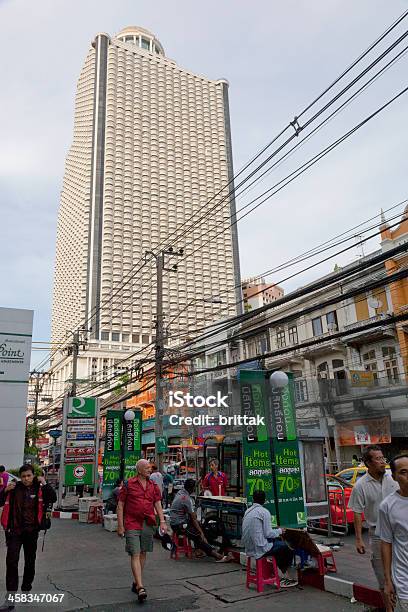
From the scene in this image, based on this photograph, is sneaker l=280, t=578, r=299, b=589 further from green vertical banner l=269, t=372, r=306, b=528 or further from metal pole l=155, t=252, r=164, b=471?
metal pole l=155, t=252, r=164, b=471

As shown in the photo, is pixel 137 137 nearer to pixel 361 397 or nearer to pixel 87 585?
pixel 361 397

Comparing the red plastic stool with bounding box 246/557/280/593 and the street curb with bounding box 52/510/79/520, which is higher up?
the red plastic stool with bounding box 246/557/280/593

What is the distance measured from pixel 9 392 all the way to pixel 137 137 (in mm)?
105337

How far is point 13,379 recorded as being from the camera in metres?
19.5

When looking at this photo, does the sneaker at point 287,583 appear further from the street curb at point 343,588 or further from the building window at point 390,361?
the building window at point 390,361

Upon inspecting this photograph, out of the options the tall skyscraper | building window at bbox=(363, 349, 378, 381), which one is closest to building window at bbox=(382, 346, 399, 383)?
building window at bbox=(363, 349, 378, 381)

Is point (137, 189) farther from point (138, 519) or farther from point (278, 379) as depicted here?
point (138, 519)

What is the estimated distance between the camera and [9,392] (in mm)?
19359

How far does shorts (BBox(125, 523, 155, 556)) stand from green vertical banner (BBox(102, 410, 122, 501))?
9956 millimetres

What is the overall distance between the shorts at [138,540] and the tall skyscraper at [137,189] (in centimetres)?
8908

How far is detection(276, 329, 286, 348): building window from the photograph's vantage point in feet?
105

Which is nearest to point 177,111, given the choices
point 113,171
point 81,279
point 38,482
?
point 113,171

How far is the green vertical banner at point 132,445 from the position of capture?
16.2 metres

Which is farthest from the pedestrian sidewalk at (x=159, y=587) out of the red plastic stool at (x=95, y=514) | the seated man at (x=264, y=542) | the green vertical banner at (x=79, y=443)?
the green vertical banner at (x=79, y=443)
